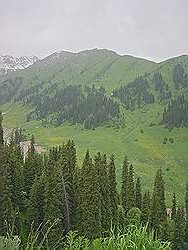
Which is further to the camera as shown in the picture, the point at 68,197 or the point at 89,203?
the point at 68,197

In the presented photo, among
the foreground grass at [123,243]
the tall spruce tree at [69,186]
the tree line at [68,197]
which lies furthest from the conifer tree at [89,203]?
the foreground grass at [123,243]

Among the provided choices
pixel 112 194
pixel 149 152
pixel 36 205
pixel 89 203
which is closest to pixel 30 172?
pixel 112 194

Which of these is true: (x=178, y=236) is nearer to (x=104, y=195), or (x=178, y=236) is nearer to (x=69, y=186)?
(x=104, y=195)

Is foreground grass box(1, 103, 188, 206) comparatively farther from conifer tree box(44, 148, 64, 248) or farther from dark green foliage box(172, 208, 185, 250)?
conifer tree box(44, 148, 64, 248)

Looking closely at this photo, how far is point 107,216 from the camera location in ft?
178

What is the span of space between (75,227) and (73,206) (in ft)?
9.45

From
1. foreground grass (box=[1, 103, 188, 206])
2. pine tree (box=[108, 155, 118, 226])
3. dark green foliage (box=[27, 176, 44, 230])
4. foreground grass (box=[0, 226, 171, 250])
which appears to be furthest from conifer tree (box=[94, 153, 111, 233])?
foreground grass (box=[1, 103, 188, 206])

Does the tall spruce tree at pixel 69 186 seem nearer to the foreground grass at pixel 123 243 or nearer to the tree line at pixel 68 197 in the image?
the tree line at pixel 68 197

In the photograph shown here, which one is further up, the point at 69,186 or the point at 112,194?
the point at 69,186

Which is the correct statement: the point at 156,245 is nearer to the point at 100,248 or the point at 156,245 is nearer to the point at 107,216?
the point at 100,248

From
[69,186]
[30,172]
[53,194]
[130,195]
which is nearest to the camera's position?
[53,194]

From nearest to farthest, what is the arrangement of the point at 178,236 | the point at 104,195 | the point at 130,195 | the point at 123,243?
the point at 123,243, the point at 104,195, the point at 178,236, the point at 130,195

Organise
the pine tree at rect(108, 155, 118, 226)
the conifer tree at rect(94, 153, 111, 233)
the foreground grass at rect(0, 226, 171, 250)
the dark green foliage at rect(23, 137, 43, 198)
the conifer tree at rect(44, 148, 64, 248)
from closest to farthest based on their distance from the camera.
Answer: the foreground grass at rect(0, 226, 171, 250), the conifer tree at rect(44, 148, 64, 248), the conifer tree at rect(94, 153, 111, 233), the pine tree at rect(108, 155, 118, 226), the dark green foliage at rect(23, 137, 43, 198)

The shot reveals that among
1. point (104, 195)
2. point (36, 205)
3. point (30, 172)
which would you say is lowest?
point (36, 205)
